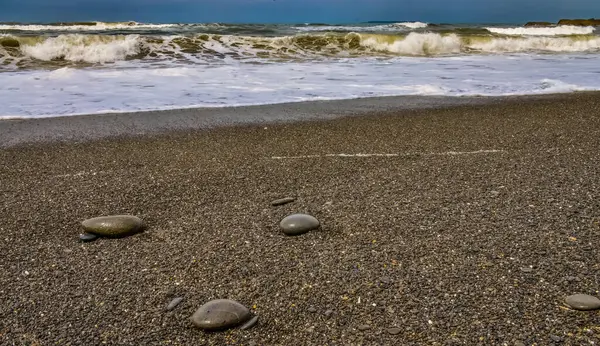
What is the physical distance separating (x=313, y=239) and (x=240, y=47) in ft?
42.4

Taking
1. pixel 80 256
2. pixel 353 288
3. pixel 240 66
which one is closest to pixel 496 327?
pixel 353 288

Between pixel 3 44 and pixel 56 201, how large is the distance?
39.8ft

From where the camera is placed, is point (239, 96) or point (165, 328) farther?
point (239, 96)

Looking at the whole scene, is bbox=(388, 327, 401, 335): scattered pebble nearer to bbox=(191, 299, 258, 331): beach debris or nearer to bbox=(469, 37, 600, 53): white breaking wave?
bbox=(191, 299, 258, 331): beach debris

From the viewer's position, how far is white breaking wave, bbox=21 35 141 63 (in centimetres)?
1244

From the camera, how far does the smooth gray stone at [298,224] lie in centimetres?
254

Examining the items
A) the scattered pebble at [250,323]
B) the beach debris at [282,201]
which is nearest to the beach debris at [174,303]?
the scattered pebble at [250,323]

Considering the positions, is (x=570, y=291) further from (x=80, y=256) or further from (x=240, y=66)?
(x=240, y=66)

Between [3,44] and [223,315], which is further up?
[3,44]

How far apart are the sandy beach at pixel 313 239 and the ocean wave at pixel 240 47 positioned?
8462 mm

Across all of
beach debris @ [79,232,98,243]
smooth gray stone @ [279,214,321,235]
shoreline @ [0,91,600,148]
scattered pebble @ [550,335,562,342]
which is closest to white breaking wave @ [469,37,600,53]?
shoreline @ [0,91,600,148]

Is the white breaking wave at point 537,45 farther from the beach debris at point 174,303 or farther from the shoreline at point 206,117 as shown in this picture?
the beach debris at point 174,303

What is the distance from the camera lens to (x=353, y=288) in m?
2.03

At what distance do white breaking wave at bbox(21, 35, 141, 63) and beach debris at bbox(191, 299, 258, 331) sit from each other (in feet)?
37.5
